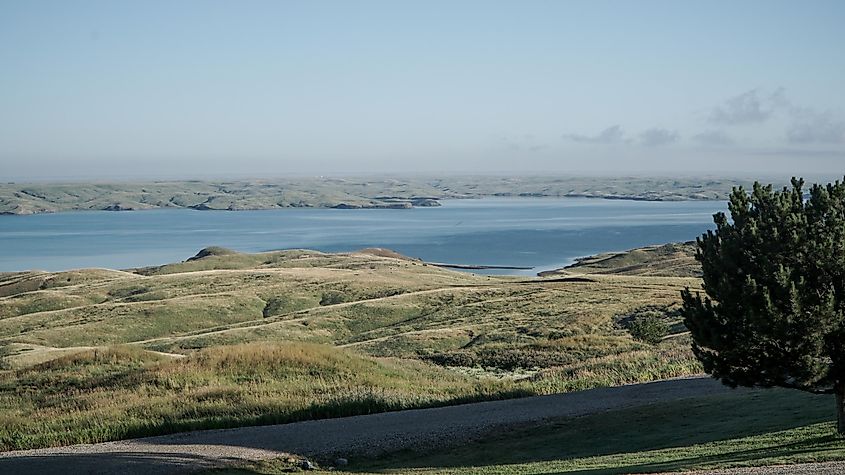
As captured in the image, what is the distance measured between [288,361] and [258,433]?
9112mm

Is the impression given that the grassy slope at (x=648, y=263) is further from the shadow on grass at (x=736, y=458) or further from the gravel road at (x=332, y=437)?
the shadow on grass at (x=736, y=458)

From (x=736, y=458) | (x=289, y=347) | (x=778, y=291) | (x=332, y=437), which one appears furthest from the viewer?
(x=289, y=347)

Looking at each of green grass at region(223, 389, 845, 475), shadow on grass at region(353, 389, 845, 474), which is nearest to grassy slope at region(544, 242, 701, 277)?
shadow on grass at region(353, 389, 845, 474)

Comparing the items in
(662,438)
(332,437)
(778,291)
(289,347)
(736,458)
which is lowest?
(289,347)

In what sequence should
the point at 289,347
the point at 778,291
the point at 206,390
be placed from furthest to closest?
the point at 289,347
the point at 206,390
the point at 778,291

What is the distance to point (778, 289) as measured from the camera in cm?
1394

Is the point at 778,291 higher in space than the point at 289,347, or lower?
higher

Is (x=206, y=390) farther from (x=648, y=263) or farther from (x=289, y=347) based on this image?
(x=648, y=263)

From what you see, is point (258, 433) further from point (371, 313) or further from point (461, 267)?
point (461, 267)

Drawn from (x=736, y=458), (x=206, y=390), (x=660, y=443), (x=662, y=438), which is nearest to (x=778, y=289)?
(x=736, y=458)

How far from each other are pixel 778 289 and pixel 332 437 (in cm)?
956

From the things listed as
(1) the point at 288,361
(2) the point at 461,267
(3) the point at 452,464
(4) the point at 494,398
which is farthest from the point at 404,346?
(2) the point at 461,267

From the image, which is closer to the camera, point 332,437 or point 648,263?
point 332,437

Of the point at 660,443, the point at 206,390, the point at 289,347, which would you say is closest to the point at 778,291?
the point at 660,443
